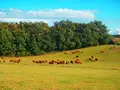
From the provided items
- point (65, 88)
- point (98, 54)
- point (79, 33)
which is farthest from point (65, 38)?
point (65, 88)

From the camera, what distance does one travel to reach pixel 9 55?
237 ft

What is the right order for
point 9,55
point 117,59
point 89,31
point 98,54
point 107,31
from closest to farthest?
point 117,59 → point 98,54 → point 9,55 → point 89,31 → point 107,31

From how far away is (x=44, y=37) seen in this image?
7562cm

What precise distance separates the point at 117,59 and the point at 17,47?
31.8 meters

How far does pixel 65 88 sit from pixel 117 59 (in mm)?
36142

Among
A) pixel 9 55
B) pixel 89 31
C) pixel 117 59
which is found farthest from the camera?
pixel 89 31

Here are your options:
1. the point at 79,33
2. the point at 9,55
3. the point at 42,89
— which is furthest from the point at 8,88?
the point at 79,33

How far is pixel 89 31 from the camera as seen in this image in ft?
256

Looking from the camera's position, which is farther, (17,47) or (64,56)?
(17,47)

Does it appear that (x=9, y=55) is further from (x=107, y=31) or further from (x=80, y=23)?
(x=107, y=31)

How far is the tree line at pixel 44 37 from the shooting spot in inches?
2843

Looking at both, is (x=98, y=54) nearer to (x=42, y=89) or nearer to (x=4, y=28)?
(x=4, y=28)

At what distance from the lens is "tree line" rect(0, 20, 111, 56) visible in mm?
72200

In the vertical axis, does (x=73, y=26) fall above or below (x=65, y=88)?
above
